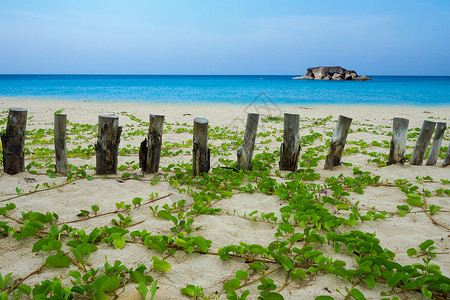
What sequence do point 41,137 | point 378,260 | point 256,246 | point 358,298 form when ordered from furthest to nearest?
point 41,137 < point 256,246 < point 378,260 < point 358,298

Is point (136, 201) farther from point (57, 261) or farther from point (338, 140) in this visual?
point (338, 140)

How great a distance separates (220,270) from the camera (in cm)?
241

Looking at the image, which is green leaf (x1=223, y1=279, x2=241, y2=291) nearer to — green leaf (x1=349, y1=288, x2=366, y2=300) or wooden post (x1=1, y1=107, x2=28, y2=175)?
green leaf (x1=349, y1=288, x2=366, y2=300)

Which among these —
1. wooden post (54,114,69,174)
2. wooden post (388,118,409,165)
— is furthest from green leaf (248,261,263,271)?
wooden post (388,118,409,165)

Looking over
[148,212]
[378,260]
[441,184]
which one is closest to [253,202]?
[148,212]

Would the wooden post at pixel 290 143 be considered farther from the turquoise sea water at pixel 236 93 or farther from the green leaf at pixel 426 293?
the turquoise sea water at pixel 236 93

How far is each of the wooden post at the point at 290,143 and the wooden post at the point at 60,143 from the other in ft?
12.2

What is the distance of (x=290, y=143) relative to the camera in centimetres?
501

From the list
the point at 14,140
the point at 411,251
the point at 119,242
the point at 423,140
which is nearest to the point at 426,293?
the point at 411,251

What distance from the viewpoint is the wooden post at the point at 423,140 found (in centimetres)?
534

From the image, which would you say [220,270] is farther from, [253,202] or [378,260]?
[253,202]

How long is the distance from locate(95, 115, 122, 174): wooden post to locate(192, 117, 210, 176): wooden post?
1251mm

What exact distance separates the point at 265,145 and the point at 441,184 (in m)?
4.17

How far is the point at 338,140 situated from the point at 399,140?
122 cm
